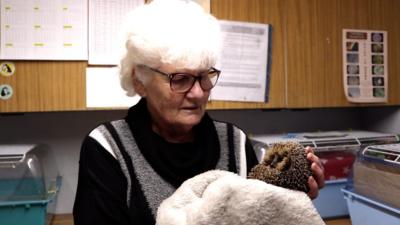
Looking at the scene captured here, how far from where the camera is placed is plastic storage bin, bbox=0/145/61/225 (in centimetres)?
100

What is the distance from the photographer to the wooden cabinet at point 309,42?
1220 mm

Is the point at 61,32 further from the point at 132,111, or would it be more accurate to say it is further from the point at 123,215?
the point at 123,215

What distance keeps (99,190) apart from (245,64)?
74cm

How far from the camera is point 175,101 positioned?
29.0 inches

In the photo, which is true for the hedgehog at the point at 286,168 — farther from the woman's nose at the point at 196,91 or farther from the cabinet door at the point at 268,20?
the cabinet door at the point at 268,20

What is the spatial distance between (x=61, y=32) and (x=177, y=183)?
680 mm

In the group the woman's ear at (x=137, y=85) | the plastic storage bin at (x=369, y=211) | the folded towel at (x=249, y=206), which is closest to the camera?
the folded towel at (x=249, y=206)

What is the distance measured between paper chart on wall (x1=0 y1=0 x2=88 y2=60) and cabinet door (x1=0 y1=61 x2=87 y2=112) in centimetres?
3

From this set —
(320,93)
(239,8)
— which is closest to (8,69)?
(239,8)

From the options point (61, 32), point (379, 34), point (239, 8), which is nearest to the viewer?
point (61, 32)

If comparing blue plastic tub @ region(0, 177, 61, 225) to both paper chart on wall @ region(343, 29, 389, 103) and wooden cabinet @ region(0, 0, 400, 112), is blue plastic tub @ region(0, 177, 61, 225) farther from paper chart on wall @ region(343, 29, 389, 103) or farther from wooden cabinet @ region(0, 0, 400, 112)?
paper chart on wall @ region(343, 29, 389, 103)

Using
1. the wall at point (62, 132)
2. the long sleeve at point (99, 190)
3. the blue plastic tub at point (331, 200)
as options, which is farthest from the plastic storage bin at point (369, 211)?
the long sleeve at point (99, 190)

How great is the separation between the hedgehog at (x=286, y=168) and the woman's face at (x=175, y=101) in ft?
0.73

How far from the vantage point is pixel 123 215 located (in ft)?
2.33
